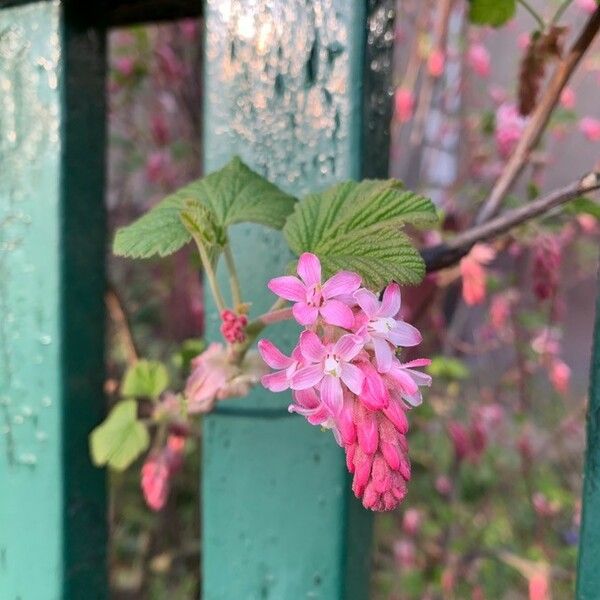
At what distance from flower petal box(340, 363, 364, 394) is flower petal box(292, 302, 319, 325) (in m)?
0.03

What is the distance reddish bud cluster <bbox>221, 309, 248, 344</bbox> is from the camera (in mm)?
524

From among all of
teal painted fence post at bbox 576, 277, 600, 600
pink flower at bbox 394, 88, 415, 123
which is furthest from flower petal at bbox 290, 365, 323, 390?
pink flower at bbox 394, 88, 415, 123

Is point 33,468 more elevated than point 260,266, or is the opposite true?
point 260,266

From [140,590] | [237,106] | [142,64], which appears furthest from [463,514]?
[237,106]

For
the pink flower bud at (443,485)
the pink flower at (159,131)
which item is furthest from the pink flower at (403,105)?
the pink flower bud at (443,485)

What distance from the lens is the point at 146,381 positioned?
76 centimetres

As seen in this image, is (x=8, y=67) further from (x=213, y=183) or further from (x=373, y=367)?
(x=373, y=367)

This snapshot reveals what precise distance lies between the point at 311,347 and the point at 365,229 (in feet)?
0.28

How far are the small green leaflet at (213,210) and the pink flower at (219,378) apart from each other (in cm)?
12

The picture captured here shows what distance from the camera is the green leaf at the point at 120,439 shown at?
67 cm

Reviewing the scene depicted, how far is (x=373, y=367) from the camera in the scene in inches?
16.0

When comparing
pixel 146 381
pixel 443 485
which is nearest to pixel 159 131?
pixel 443 485

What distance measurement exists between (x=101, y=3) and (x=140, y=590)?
1378 mm

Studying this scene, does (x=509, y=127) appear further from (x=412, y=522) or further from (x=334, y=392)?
(x=334, y=392)
